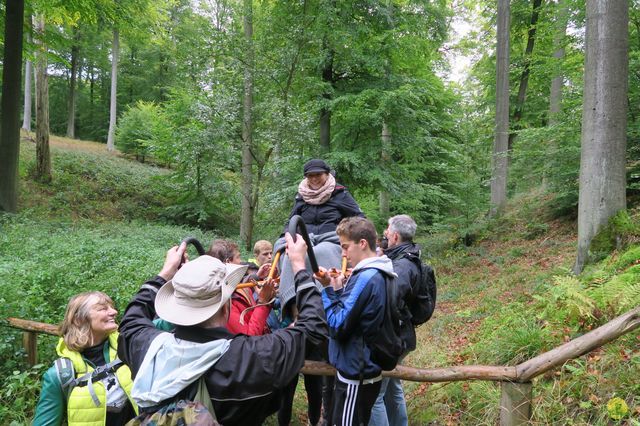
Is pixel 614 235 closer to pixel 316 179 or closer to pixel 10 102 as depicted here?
pixel 316 179

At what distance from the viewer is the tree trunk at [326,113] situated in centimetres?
1255

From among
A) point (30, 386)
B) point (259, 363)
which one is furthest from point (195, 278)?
point (30, 386)

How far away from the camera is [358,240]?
2926 mm

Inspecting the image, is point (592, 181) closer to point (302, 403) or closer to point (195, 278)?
point (302, 403)

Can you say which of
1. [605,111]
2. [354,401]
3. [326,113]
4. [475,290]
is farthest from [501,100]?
[354,401]

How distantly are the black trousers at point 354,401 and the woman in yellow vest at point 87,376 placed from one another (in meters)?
1.41

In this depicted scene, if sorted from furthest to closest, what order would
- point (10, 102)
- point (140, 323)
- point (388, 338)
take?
point (10, 102)
point (388, 338)
point (140, 323)

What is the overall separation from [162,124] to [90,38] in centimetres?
1391

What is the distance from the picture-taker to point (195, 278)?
198 cm

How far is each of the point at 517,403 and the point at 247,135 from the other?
1122 cm

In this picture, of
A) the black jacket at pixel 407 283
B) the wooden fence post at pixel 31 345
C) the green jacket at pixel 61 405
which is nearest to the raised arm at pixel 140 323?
the green jacket at pixel 61 405

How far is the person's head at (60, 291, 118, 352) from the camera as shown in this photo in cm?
280

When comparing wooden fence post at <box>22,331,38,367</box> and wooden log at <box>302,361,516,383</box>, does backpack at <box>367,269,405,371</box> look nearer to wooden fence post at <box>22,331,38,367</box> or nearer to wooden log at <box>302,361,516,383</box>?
wooden log at <box>302,361,516,383</box>

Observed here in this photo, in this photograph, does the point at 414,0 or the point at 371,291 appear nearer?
the point at 371,291
